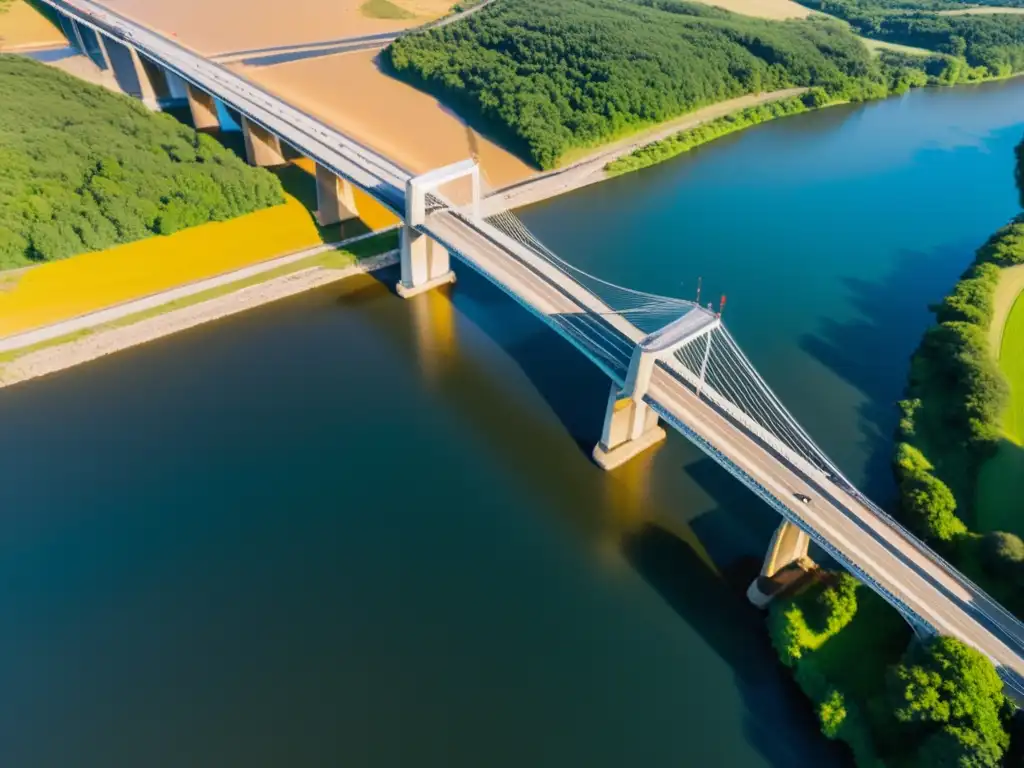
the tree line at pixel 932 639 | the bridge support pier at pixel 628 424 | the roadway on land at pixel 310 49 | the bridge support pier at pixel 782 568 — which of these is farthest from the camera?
the roadway on land at pixel 310 49

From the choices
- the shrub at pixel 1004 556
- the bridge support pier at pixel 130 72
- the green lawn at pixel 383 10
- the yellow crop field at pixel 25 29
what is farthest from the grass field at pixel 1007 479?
the yellow crop field at pixel 25 29

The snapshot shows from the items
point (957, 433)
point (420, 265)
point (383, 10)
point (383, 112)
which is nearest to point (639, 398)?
point (957, 433)

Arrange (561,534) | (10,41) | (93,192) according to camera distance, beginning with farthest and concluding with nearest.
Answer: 1. (10,41)
2. (93,192)
3. (561,534)

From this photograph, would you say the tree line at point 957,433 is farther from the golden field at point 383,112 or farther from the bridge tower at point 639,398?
the golden field at point 383,112

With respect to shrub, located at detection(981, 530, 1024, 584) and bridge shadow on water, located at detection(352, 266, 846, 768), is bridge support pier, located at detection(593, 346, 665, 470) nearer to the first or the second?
bridge shadow on water, located at detection(352, 266, 846, 768)

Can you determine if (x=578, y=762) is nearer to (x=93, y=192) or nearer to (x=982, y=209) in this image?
(x=93, y=192)

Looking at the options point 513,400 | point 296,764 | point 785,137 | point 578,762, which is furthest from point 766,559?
point 785,137

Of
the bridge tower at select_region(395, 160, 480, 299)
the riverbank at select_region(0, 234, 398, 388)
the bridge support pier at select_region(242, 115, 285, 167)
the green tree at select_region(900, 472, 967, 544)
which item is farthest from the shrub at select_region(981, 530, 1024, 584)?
the bridge support pier at select_region(242, 115, 285, 167)
